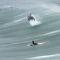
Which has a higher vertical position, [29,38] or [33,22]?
[33,22]

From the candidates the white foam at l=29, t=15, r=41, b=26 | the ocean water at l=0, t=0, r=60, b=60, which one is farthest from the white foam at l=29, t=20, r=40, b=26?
the ocean water at l=0, t=0, r=60, b=60

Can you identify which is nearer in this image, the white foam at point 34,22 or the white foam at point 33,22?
the white foam at point 33,22

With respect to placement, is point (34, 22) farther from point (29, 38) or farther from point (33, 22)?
point (29, 38)

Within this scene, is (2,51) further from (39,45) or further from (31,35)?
(31,35)

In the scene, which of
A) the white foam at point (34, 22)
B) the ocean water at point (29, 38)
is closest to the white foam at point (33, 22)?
the white foam at point (34, 22)

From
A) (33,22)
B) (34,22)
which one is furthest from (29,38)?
(34,22)

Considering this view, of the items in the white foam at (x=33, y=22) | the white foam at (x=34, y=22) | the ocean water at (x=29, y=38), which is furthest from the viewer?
the white foam at (x=34, y=22)

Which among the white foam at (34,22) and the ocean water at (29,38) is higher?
the white foam at (34,22)

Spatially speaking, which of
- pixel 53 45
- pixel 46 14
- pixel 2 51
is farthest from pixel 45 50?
pixel 46 14

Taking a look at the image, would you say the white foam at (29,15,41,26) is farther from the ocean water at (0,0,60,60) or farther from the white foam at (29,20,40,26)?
the ocean water at (0,0,60,60)

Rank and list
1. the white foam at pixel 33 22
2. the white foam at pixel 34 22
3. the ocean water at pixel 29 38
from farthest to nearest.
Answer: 1. the white foam at pixel 34 22
2. the white foam at pixel 33 22
3. the ocean water at pixel 29 38

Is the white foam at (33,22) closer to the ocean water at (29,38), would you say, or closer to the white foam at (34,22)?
the white foam at (34,22)

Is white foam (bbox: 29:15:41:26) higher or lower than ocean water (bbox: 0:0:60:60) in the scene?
higher
